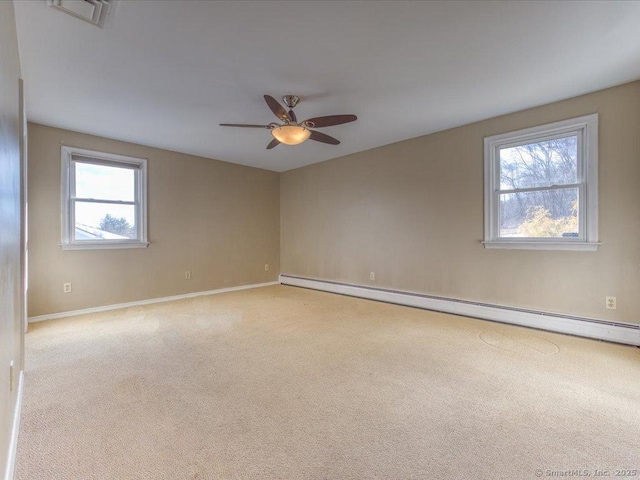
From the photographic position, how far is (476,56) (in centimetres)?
229

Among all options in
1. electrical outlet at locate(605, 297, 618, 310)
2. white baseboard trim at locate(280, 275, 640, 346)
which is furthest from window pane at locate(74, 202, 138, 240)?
electrical outlet at locate(605, 297, 618, 310)

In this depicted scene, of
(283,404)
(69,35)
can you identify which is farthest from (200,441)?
(69,35)

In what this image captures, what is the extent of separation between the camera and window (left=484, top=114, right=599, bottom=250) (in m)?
2.93

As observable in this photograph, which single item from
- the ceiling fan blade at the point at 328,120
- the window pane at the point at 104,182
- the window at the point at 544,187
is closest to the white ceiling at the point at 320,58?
the ceiling fan blade at the point at 328,120

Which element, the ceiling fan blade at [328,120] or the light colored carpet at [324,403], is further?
the ceiling fan blade at [328,120]

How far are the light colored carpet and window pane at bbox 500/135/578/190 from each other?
1.63m

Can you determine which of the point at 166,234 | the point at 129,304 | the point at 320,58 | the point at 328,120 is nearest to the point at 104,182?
the point at 166,234

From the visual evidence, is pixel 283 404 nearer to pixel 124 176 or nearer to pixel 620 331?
pixel 620 331

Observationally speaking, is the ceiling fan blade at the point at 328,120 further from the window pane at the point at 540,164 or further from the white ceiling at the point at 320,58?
the window pane at the point at 540,164

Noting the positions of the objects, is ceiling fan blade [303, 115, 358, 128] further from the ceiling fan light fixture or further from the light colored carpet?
the light colored carpet

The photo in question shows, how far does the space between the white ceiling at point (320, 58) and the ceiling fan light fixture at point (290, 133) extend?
1.14 ft

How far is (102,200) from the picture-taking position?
4.07m

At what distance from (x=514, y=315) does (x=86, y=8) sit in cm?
452

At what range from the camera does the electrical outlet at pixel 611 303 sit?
111 inches
